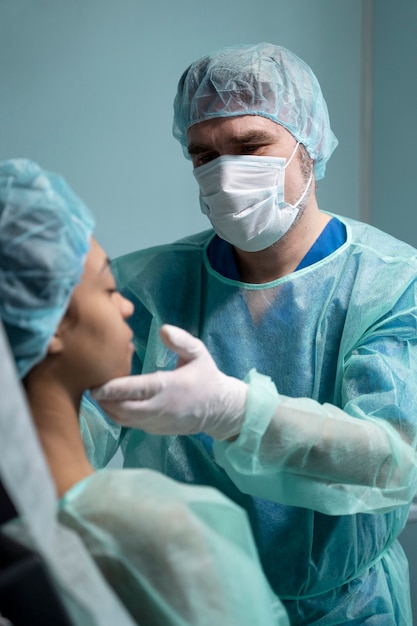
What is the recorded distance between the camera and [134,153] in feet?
7.59

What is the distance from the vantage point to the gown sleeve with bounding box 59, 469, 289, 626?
0.90 metres

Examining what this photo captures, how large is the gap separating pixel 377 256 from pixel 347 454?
471 millimetres

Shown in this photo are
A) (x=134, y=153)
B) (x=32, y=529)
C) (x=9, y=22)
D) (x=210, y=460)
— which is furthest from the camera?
(x=134, y=153)

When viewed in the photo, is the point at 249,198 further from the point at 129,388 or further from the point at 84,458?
the point at 84,458

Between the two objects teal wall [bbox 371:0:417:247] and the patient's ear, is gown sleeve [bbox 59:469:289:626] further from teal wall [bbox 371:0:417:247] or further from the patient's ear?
teal wall [bbox 371:0:417:247]

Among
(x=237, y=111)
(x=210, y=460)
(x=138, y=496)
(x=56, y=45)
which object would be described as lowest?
(x=210, y=460)

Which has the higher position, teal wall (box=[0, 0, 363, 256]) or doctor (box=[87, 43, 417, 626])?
teal wall (box=[0, 0, 363, 256])

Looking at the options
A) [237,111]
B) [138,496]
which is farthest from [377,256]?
[138,496]

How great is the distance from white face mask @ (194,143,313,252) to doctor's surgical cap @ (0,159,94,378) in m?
0.58

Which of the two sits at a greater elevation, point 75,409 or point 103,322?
point 103,322

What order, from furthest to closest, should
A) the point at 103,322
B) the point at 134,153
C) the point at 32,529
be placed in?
the point at 134,153 < the point at 103,322 < the point at 32,529

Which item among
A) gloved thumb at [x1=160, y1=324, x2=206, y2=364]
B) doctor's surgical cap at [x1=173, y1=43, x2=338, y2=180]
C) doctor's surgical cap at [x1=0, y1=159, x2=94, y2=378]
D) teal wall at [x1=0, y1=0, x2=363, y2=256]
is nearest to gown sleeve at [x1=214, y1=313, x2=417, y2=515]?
gloved thumb at [x1=160, y1=324, x2=206, y2=364]

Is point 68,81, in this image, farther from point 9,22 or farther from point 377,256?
point 377,256

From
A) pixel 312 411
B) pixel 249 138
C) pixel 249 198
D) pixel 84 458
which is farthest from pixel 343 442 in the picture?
pixel 249 138
